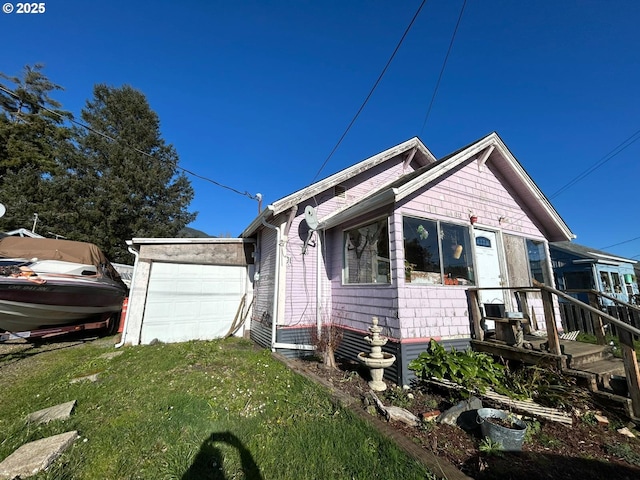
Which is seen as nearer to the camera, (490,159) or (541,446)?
(541,446)

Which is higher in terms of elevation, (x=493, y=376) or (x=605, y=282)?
(x=605, y=282)

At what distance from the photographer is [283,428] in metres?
3.23

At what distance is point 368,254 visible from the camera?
5.93 m

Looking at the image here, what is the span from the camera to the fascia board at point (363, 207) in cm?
490

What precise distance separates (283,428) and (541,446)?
3101 millimetres

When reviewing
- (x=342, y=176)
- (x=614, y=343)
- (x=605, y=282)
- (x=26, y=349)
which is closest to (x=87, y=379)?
(x=26, y=349)

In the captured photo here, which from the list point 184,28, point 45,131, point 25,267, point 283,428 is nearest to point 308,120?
point 184,28

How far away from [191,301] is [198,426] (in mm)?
5728

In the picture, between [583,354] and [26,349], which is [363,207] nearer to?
[583,354]

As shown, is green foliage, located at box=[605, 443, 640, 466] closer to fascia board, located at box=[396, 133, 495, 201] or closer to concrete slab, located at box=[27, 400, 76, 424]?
fascia board, located at box=[396, 133, 495, 201]

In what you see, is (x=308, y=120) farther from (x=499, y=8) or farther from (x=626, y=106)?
(x=626, y=106)

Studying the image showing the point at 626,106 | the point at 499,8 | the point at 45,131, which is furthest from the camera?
the point at 45,131

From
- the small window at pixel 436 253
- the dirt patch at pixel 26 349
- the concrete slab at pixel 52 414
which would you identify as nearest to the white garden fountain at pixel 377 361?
the small window at pixel 436 253

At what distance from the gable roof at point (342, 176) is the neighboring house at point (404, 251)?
37 millimetres
